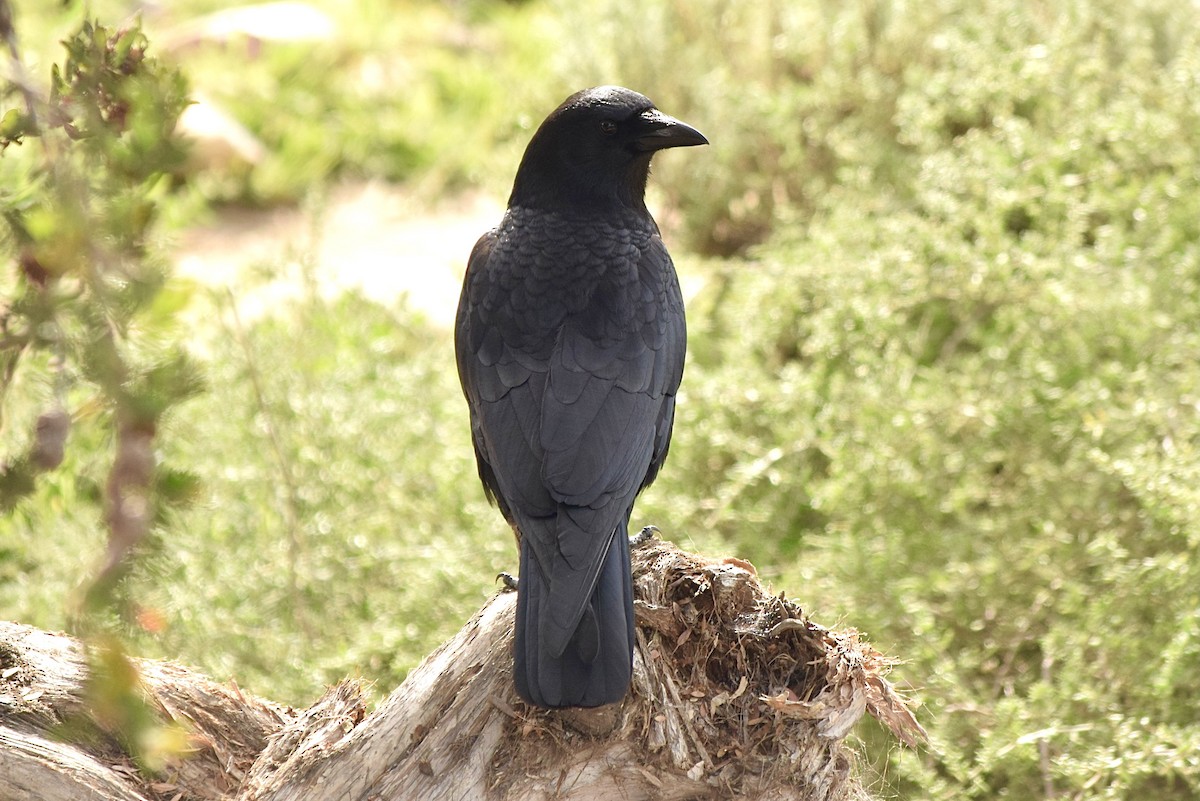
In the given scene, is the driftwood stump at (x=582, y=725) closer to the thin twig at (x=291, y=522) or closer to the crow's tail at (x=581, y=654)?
the crow's tail at (x=581, y=654)

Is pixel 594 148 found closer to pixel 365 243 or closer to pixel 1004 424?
pixel 1004 424

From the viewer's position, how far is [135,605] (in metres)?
1.14

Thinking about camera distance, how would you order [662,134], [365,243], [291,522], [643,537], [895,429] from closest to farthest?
[643,537]
[662,134]
[895,429]
[291,522]
[365,243]

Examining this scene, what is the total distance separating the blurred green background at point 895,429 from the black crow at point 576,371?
723 millimetres

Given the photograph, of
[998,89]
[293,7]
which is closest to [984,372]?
[998,89]

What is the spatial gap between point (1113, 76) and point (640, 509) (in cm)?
275

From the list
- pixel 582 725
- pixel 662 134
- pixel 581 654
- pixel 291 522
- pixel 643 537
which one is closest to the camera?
pixel 581 654

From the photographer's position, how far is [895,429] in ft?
12.4

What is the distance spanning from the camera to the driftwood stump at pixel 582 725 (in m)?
2.30

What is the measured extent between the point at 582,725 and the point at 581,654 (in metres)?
0.21

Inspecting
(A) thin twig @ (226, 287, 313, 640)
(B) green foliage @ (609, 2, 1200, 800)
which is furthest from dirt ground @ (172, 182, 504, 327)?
(B) green foliage @ (609, 2, 1200, 800)

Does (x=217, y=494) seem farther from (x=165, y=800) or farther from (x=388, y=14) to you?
(x=388, y=14)

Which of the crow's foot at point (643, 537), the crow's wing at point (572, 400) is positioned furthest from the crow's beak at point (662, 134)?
the crow's foot at point (643, 537)

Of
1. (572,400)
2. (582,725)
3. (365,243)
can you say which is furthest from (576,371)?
(365,243)
